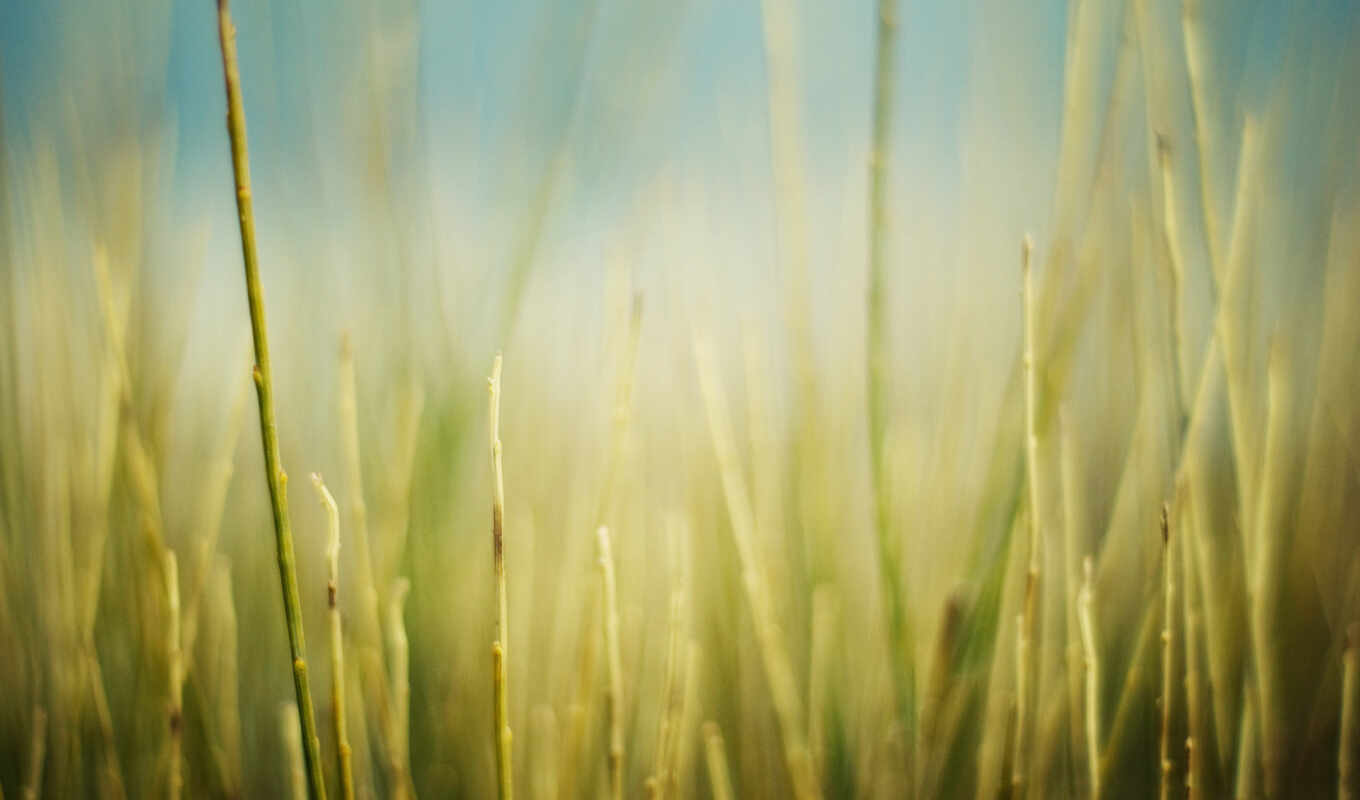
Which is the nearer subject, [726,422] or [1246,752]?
[1246,752]

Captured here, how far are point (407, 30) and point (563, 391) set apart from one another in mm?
366

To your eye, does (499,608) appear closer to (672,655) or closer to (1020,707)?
(672,655)

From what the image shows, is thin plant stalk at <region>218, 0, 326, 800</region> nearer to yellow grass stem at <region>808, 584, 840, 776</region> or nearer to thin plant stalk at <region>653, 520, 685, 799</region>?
thin plant stalk at <region>653, 520, 685, 799</region>

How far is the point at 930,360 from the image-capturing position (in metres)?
0.74

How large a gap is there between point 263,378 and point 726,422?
417 mm

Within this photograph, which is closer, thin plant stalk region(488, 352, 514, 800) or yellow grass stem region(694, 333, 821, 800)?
thin plant stalk region(488, 352, 514, 800)

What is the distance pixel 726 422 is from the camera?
0.60 meters

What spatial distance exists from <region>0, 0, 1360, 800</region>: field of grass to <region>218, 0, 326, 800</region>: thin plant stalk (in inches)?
5.6

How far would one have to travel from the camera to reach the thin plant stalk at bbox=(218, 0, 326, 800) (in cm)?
19

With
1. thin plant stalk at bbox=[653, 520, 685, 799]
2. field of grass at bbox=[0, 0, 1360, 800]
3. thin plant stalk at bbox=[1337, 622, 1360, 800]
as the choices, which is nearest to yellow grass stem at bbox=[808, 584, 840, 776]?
field of grass at bbox=[0, 0, 1360, 800]

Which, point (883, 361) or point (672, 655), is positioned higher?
point (883, 361)

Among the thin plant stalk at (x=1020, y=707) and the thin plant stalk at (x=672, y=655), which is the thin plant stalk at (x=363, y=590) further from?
the thin plant stalk at (x=1020, y=707)

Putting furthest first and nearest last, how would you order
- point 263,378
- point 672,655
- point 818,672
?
point 818,672 < point 672,655 < point 263,378

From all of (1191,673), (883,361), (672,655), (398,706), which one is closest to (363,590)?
(398,706)
